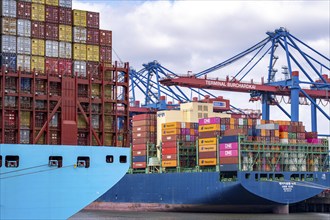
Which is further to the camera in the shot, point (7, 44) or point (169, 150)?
point (169, 150)

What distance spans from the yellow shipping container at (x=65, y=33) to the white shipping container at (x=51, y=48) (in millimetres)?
576

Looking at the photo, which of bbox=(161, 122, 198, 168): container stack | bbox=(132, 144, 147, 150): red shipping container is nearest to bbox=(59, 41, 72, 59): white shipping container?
bbox=(161, 122, 198, 168): container stack

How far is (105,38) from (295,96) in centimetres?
3204

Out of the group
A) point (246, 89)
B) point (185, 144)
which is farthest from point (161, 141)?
point (246, 89)

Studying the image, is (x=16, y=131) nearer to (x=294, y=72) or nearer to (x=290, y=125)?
(x=290, y=125)

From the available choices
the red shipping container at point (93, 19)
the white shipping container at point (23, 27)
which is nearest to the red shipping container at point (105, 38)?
the red shipping container at point (93, 19)

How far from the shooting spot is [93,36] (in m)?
40.9

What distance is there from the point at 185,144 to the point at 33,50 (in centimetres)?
2811

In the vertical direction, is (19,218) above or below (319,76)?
below

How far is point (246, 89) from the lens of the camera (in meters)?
68.4

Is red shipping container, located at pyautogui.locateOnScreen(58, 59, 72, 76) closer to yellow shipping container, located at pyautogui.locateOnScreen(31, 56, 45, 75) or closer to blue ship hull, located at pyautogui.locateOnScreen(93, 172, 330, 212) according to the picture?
yellow shipping container, located at pyautogui.locateOnScreen(31, 56, 45, 75)

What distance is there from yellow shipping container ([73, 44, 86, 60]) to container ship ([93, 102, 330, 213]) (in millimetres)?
21856

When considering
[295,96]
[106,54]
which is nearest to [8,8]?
[106,54]

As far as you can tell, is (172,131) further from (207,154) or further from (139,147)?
(207,154)
